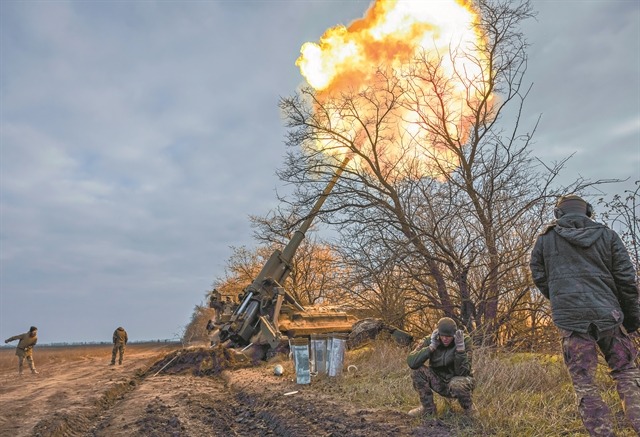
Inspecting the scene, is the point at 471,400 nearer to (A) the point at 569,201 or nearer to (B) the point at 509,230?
(A) the point at 569,201

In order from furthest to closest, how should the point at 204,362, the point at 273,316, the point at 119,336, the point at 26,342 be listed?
the point at 119,336 < the point at 26,342 < the point at 273,316 < the point at 204,362

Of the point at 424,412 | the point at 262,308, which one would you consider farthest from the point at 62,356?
the point at 424,412

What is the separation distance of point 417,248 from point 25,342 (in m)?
15.9

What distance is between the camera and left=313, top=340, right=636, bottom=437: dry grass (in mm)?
5362

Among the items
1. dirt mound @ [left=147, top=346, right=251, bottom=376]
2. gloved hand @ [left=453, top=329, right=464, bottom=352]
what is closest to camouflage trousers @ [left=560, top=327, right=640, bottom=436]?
gloved hand @ [left=453, top=329, right=464, bottom=352]

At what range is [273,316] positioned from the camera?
17406mm

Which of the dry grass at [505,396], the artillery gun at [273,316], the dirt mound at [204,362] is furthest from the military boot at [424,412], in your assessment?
the artillery gun at [273,316]

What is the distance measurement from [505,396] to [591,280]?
88.2 inches

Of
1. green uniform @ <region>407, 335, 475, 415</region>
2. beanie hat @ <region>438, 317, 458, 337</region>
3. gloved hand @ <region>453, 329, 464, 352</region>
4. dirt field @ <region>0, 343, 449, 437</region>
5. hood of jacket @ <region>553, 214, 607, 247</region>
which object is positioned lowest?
dirt field @ <region>0, 343, 449, 437</region>

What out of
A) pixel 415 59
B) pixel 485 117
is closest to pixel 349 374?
pixel 485 117

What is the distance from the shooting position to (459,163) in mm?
11477

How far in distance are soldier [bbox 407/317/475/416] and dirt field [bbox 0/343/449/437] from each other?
0.38 metres

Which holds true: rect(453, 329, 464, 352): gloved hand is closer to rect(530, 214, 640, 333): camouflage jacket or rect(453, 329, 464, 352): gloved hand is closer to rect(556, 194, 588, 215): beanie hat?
rect(530, 214, 640, 333): camouflage jacket

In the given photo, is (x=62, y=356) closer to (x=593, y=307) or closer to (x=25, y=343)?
(x=25, y=343)
